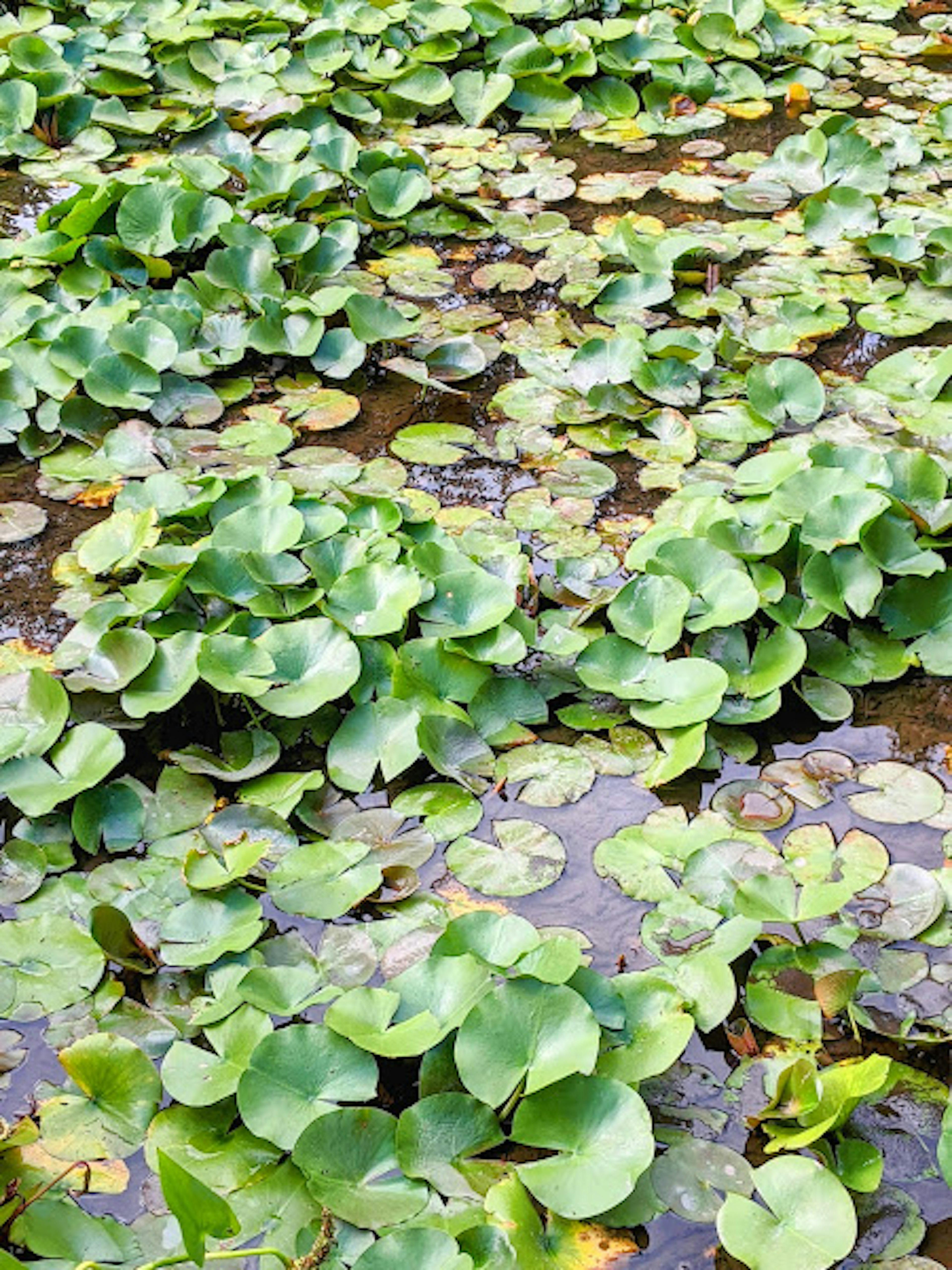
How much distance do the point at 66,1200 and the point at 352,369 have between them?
2159 mm

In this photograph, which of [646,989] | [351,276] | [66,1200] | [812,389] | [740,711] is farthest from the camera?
[351,276]

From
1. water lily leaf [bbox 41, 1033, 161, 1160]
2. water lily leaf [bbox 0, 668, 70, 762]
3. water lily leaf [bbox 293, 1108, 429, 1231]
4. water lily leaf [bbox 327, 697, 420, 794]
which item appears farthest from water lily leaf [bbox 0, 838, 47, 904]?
water lily leaf [bbox 293, 1108, 429, 1231]

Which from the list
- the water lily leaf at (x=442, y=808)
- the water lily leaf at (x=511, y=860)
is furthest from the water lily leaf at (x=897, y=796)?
the water lily leaf at (x=442, y=808)

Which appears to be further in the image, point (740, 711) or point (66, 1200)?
point (740, 711)

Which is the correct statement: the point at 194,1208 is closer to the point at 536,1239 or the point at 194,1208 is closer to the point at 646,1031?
the point at 536,1239

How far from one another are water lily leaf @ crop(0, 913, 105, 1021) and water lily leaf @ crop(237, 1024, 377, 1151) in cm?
35

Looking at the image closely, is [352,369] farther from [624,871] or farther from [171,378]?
[624,871]

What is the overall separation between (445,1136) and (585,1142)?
0.18 meters

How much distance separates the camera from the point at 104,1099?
6.11 feet

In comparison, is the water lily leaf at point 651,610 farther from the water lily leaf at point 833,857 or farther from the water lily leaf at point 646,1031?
the water lily leaf at point 646,1031

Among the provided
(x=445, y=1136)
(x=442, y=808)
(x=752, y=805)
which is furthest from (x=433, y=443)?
(x=445, y=1136)

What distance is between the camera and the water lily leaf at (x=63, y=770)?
2215mm

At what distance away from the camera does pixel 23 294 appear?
3568 millimetres

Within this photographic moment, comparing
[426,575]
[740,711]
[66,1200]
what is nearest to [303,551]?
[426,575]
